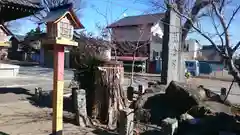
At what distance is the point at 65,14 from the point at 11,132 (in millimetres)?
3149

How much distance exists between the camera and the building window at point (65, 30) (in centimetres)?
599

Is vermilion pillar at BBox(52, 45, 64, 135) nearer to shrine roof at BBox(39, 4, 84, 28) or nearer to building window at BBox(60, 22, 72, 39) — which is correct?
building window at BBox(60, 22, 72, 39)

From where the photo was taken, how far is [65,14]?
6008 millimetres

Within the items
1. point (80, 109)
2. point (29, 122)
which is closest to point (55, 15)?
point (80, 109)

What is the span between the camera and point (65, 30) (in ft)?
19.9

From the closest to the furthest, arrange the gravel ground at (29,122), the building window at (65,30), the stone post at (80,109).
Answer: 1. the building window at (65,30)
2. the gravel ground at (29,122)
3. the stone post at (80,109)

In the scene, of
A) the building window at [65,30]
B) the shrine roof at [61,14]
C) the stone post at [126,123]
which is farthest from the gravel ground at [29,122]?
the shrine roof at [61,14]

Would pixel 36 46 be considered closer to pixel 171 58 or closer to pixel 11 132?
pixel 171 58

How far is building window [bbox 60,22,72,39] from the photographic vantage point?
5.99m

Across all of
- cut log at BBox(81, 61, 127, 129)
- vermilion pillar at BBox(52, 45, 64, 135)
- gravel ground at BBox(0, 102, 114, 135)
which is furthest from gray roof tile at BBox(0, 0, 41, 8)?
gravel ground at BBox(0, 102, 114, 135)

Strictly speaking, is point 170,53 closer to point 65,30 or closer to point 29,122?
point 29,122

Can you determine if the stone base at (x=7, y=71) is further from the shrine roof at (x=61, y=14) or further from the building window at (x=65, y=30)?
the building window at (x=65, y=30)

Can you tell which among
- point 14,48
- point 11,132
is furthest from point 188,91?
point 14,48

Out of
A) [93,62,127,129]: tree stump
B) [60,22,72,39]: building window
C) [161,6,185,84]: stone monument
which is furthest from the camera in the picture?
[161,6,185,84]: stone monument
